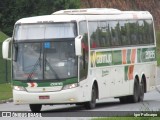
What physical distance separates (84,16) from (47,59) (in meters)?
2.38

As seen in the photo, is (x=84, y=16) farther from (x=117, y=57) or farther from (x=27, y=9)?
(x=27, y=9)

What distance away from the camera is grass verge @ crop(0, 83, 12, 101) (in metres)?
36.8

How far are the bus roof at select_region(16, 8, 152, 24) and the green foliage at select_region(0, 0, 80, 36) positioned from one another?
33.0m

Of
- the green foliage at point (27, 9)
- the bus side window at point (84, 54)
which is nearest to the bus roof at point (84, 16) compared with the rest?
the bus side window at point (84, 54)

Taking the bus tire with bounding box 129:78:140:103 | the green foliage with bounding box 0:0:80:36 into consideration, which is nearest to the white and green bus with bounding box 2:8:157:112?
the bus tire with bounding box 129:78:140:103

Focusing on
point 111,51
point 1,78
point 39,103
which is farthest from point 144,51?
point 1,78

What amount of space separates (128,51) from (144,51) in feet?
5.99

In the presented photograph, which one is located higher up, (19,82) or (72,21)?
(72,21)

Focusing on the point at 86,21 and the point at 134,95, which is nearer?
the point at 86,21

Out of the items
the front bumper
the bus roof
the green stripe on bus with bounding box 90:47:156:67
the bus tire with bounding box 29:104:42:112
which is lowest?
the bus tire with bounding box 29:104:42:112

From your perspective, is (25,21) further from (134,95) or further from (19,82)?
(134,95)

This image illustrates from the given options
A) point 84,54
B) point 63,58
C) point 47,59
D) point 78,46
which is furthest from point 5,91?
point 78,46

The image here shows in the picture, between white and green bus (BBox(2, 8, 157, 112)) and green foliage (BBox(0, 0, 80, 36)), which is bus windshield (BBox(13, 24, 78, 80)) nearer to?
white and green bus (BBox(2, 8, 157, 112))

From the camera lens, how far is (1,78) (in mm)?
46219
